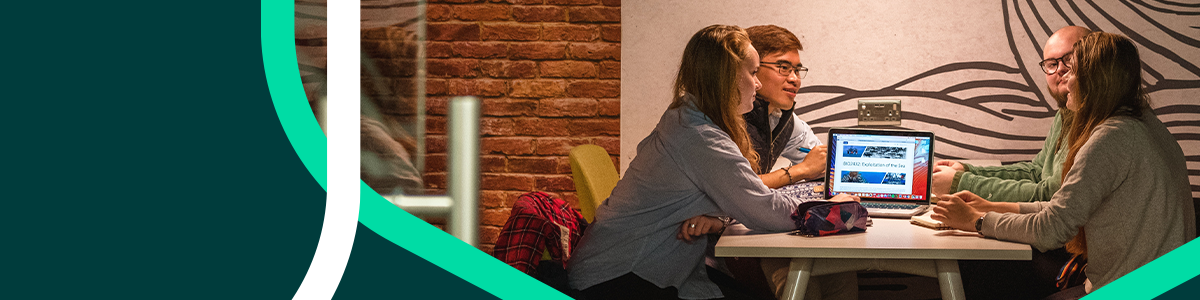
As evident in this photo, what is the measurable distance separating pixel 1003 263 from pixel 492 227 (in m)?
2.13

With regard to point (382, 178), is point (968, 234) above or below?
below

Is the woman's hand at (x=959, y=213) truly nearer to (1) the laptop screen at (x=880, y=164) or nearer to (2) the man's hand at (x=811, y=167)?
(1) the laptop screen at (x=880, y=164)

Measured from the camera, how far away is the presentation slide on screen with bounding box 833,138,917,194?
2.42 metres

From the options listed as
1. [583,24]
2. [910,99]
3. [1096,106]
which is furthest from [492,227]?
[1096,106]

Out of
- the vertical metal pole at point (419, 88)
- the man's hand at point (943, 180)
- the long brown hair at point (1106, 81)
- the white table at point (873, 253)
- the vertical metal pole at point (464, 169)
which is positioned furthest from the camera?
the man's hand at point (943, 180)

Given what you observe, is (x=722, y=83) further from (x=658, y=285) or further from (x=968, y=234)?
(x=968, y=234)

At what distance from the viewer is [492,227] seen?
3.83 metres

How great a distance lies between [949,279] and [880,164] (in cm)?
85

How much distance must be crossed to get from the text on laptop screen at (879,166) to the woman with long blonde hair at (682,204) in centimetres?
69

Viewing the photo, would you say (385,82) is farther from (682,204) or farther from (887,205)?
(887,205)

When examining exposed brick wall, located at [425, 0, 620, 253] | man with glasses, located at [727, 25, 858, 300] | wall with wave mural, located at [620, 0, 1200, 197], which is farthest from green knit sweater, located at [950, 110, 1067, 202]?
exposed brick wall, located at [425, 0, 620, 253]

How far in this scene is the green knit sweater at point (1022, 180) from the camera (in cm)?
224

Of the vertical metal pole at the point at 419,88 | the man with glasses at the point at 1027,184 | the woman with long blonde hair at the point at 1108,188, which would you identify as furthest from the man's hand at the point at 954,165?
the vertical metal pole at the point at 419,88

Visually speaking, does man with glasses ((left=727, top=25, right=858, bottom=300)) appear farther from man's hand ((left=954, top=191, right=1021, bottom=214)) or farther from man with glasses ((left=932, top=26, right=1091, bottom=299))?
man's hand ((left=954, top=191, right=1021, bottom=214))
